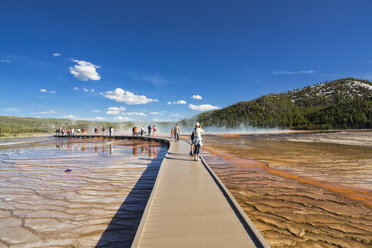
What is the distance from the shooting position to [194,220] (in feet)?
10.8

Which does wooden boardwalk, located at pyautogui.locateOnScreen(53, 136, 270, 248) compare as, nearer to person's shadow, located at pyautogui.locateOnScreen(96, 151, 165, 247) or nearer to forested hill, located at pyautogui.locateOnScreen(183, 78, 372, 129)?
person's shadow, located at pyautogui.locateOnScreen(96, 151, 165, 247)

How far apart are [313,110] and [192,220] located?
435 feet

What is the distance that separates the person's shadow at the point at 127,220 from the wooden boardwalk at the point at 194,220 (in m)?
0.62

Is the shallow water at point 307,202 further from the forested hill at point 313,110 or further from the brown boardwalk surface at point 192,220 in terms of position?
the forested hill at point 313,110

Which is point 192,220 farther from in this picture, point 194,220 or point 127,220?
point 127,220

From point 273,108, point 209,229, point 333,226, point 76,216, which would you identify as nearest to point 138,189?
point 76,216

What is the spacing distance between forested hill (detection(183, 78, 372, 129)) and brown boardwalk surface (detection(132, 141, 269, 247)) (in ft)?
297

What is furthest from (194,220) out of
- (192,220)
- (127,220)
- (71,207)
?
(71,207)

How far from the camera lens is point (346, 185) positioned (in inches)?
230

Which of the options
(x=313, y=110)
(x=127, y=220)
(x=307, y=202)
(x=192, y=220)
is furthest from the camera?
(x=313, y=110)

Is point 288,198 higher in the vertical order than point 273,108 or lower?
lower

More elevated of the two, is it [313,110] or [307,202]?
[313,110]

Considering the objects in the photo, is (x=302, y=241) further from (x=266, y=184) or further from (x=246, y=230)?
(x=266, y=184)

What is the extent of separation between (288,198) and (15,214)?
7.09 meters
